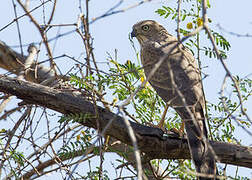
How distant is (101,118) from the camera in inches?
194

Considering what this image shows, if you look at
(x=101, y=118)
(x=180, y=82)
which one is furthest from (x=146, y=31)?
(x=101, y=118)

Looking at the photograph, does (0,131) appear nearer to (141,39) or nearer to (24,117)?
(24,117)

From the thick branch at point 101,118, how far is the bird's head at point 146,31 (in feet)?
8.59

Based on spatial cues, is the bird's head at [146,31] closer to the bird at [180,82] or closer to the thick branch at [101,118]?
the bird at [180,82]

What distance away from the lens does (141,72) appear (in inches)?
238

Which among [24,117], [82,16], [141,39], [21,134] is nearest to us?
[82,16]

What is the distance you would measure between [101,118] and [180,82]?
1371mm

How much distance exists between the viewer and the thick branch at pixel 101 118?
4910mm

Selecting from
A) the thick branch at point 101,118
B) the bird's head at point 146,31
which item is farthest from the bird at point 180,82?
the thick branch at point 101,118

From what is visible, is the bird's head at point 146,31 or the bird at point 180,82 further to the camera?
the bird's head at point 146,31

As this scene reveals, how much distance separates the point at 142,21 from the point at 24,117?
2801 mm

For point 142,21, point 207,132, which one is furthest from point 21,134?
point 142,21

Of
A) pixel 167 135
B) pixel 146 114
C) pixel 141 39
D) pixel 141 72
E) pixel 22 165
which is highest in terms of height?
pixel 141 39

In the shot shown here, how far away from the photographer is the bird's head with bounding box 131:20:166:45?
7.30 meters
